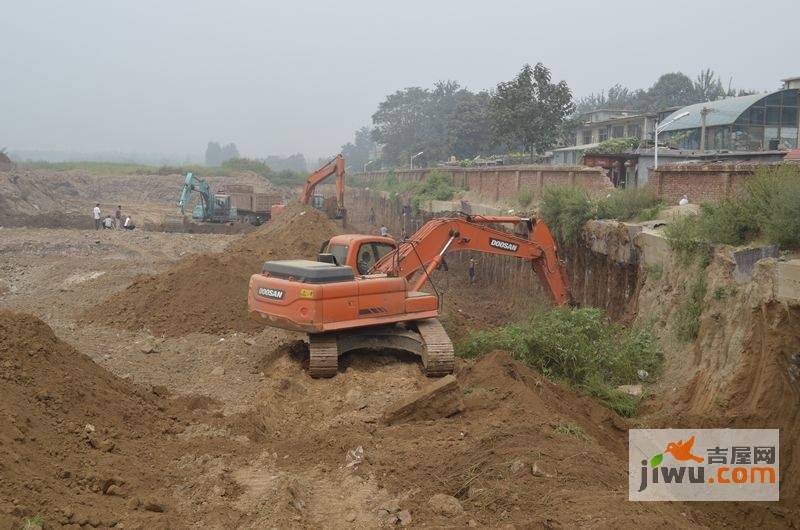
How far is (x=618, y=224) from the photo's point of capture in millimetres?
15203

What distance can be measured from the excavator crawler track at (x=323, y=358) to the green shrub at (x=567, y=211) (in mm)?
8829

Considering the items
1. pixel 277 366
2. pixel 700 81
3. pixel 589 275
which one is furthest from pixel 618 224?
pixel 700 81

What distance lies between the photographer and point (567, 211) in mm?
17766

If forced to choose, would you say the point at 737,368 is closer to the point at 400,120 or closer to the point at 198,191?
the point at 198,191

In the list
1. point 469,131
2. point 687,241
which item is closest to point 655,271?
point 687,241

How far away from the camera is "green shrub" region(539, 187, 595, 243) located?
17.4 m

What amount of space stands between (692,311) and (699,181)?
17.2ft

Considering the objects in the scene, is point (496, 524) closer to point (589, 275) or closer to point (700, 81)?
point (589, 275)

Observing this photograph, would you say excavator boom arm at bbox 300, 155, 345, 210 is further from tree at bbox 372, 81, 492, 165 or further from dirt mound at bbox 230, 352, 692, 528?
tree at bbox 372, 81, 492, 165

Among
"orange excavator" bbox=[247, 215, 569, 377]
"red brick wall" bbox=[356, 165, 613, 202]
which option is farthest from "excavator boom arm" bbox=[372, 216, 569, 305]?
"red brick wall" bbox=[356, 165, 613, 202]

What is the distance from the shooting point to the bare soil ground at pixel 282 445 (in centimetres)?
572

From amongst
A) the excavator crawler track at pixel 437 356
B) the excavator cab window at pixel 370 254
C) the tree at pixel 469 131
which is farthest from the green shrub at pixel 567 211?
the tree at pixel 469 131

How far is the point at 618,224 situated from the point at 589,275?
6.22 feet

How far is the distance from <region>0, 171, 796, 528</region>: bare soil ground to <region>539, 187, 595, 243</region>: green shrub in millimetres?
7109
